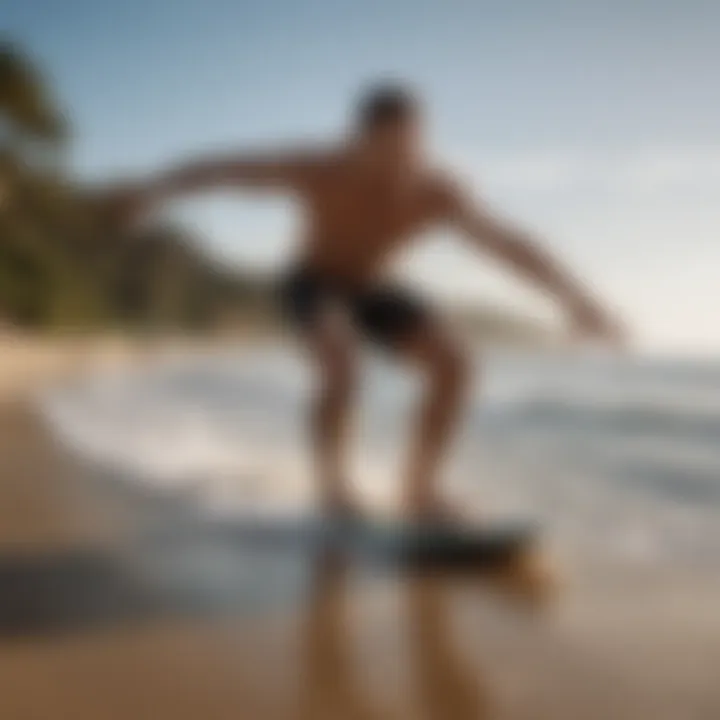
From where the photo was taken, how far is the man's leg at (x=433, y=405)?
3.77 ft

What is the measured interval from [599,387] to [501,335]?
186mm

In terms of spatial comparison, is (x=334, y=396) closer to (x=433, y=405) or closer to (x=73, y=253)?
(x=433, y=405)

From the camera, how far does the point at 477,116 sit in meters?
1.17

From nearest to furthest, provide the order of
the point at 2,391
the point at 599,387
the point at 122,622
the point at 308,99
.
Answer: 1. the point at 122,622
2. the point at 308,99
3. the point at 599,387
4. the point at 2,391

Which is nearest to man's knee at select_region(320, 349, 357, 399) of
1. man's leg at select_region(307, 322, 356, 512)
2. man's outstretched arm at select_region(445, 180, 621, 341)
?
man's leg at select_region(307, 322, 356, 512)

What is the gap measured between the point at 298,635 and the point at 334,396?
11.6 inches

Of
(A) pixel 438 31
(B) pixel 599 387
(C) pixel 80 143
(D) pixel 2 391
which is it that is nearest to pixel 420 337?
(B) pixel 599 387

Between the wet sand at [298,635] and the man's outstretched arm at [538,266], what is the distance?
11.3 inches

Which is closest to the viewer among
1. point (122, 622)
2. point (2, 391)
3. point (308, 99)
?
point (122, 622)

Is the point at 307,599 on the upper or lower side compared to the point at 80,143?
lower

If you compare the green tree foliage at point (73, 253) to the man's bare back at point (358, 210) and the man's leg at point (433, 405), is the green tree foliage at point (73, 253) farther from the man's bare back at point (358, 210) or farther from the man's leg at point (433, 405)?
the man's leg at point (433, 405)

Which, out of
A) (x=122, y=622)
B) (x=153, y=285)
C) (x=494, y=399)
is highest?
(x=153, y=285)

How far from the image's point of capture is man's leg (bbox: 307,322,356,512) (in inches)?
44.4

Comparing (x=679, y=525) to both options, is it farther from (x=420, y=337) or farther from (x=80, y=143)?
(x=80, y=143)
